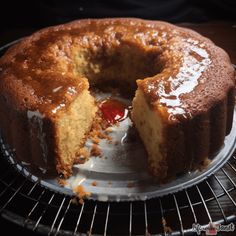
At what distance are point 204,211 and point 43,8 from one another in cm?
216

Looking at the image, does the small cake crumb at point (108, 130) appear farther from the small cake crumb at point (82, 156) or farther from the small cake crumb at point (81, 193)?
the small cake crumb at point (81, 193)

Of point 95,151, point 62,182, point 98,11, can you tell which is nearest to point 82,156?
point 95,151

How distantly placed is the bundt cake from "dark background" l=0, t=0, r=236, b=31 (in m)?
0.79

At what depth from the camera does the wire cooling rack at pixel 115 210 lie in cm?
161

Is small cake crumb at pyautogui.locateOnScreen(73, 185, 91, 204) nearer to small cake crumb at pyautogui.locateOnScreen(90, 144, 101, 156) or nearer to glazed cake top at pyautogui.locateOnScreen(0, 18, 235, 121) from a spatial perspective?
small cake crumb at pyautogui.locateOnScreen(90, 144, 101, 156)

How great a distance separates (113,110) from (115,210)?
675 mm

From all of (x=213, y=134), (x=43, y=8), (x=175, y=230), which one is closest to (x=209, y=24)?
(x=43, y=8)

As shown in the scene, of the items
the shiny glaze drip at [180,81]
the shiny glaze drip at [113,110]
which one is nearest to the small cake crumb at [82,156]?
the shiny glaze drip at [113,110]

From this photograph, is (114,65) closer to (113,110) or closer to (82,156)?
(113,110)

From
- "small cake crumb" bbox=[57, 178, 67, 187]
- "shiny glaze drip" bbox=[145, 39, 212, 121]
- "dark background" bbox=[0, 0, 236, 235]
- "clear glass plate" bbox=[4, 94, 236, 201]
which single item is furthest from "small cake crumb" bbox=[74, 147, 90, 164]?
"dark background" bbox=[0, 0, 236, 235]

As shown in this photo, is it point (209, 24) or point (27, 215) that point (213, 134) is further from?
point (209, 24)

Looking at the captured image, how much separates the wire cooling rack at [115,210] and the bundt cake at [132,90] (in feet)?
0.43

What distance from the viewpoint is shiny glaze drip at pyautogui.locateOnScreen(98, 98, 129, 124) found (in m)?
2.19

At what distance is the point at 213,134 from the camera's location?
1.92m
